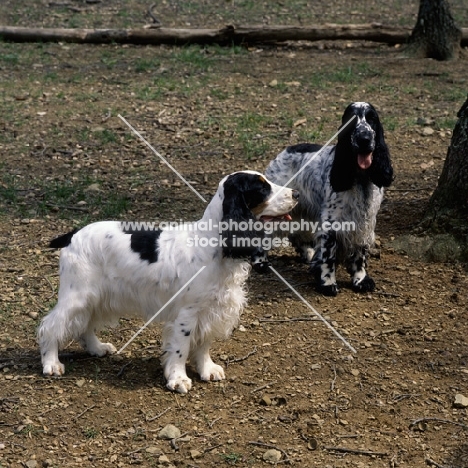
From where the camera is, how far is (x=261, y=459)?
205 inches

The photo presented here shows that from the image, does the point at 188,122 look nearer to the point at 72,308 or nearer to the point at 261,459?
the point at 72,308

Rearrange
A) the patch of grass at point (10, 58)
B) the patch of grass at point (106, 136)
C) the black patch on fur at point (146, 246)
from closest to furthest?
the black patch on fur at point (146, 246) → the patch of grass at point (106, 136) → the patch of grass at point (10, 58)

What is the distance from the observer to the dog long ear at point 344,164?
715 centimetres

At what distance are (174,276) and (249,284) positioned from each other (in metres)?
1.77

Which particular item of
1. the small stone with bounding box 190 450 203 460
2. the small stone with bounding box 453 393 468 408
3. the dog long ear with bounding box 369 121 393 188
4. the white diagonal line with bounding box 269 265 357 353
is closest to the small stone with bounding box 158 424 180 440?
the small stone with bounding box 190 450 203 460

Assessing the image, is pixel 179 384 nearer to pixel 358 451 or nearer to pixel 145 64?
pixel 358 451

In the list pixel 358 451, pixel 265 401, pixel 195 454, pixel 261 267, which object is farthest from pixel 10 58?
pixel 358 451

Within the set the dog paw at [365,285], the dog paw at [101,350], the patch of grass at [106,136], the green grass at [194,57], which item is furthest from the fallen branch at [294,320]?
the green grass at [194,57]

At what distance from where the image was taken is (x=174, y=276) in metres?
5.94

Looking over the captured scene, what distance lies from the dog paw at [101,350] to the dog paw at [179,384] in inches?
26.5

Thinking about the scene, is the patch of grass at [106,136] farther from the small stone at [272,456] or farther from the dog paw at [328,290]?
the small stone at [272,456]

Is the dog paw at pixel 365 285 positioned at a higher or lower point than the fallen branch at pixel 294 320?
higher

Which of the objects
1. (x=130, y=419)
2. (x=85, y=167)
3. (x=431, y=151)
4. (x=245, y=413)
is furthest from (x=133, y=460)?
(x=431, y=151)

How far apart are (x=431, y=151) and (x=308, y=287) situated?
3391 millimetres
